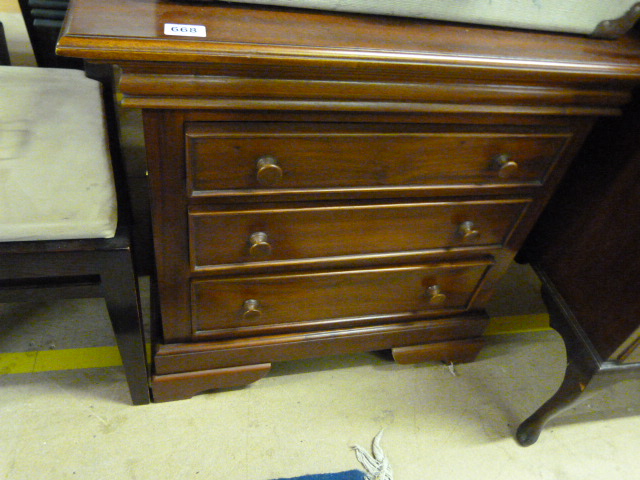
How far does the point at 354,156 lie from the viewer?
0.70 meters

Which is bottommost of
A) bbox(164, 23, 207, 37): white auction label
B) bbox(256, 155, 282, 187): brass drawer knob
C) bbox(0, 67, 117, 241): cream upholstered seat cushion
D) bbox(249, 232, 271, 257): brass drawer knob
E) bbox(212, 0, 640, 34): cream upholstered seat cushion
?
bbox(249, 232, 271, 257): brass drawer knob

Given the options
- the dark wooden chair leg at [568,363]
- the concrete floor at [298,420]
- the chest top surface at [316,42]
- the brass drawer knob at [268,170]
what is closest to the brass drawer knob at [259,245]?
the brass drawer knob at [268,170]

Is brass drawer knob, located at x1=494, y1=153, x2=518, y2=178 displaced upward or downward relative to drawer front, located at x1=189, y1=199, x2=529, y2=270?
upward

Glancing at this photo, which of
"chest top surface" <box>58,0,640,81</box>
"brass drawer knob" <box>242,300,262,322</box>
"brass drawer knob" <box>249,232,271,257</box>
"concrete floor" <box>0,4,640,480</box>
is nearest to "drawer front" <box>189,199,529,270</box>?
"brass drawer knob" <box>249,232,271,257</box>

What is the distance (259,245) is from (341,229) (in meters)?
0.15

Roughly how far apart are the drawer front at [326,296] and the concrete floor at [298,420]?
0.21 meters

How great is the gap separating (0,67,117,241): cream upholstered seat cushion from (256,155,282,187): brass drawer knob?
0.23 m

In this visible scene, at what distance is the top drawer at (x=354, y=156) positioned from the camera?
640 mm

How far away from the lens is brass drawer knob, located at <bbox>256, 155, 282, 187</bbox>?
0.65 m

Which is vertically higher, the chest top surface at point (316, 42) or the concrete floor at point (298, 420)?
the chest top surface at point (316, 42)

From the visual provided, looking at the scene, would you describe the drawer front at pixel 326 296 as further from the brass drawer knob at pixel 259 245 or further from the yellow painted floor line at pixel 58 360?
the yellow painted floor line at pixel 58 360

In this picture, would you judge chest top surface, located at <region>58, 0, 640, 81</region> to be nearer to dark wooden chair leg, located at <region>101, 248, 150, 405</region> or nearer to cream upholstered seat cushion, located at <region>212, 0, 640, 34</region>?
cream upholstered seat cushion, located at <region>212, 0, 640, 34</region>

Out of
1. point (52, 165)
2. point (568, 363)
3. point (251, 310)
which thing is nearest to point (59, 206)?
point (52, 165)

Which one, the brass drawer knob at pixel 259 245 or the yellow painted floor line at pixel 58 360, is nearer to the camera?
the brass drawer knob at pixel 259 245
